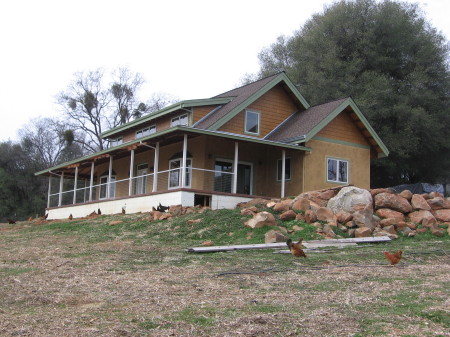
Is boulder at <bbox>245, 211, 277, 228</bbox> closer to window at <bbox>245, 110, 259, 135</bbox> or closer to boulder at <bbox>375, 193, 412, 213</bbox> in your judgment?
boulder at <bbox>375, 193, 412, 213</bbox>

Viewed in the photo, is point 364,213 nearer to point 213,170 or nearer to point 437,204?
point 437,204

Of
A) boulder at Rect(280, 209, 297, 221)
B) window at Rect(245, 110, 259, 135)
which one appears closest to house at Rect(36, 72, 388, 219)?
window at Rect(245, 110, 259, 135)

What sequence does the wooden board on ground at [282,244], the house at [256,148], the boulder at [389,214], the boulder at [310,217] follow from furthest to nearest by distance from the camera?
the house at [256,148] < the boulder at [389,214] < the boulder at [310,217] < the wooden board on ground at [282,244]

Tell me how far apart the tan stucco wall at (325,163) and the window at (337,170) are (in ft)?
0.67

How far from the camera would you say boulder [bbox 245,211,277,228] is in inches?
603

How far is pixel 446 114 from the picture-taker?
34.7 m

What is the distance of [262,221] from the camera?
15.3 meters

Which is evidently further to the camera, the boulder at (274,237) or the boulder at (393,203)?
the boulder at (393,203)

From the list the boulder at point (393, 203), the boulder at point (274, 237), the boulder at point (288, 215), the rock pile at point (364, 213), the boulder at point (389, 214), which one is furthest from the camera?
the boulder at point (393, 203)

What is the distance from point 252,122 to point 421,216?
35.5ft

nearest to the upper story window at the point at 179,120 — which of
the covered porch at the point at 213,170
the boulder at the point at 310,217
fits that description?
the covered porch at the point at 213,170

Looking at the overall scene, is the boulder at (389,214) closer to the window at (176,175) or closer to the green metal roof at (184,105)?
the window at (176,175)

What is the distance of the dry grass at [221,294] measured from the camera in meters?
5.57

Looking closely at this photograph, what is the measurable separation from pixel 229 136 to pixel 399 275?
12.9 metres
